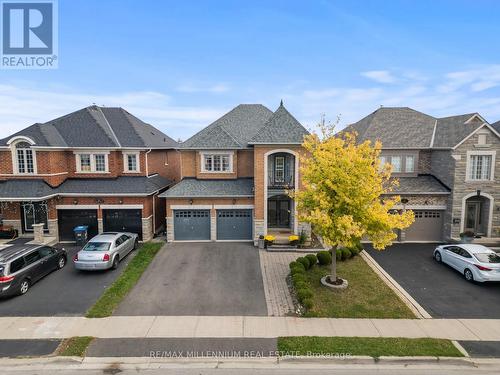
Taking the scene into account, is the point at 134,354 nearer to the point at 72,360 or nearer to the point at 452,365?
the point at 72,360

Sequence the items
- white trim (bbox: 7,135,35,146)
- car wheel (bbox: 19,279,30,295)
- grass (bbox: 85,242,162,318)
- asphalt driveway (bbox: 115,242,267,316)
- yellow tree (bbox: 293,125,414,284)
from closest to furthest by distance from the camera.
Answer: grass (bbox: 85,242,162,318), asphalt driveway (bbox: 115,242,267,316), yellow tree (bbox: 293,125,414,284), car wheel (bbox: 19,279,30,295), white trim (bbox: 7,135,35,146)

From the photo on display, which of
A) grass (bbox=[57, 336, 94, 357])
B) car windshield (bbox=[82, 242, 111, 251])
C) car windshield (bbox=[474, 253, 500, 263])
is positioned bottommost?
grass (bbox=[57, 336, 94, 357])

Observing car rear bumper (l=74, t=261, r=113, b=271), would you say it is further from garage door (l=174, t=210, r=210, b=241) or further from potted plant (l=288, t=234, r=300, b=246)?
potted plant (l=288, t=234, r=300, b=246)

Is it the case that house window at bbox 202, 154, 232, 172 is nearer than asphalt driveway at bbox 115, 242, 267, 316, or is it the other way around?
asphalt driveway at bbox 115, 242, 267, 316

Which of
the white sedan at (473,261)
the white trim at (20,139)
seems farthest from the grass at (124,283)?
the white sedan at (473,261)

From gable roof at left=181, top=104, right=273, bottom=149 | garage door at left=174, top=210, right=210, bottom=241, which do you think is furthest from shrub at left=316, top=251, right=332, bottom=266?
gable roof at left=181, top=104, right=273, bottom=149
